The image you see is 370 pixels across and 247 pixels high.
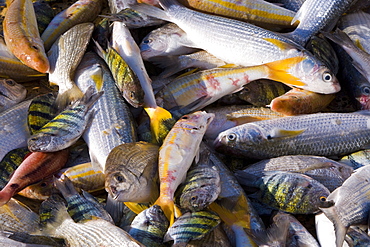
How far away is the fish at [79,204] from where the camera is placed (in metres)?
3.11

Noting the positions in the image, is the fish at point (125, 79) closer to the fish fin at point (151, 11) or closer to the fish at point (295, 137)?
the fish fin at point (151, 11)

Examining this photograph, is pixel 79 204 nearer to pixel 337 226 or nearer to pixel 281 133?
pixel 281 133

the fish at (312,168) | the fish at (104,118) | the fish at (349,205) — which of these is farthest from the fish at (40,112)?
the fish at (349,205)

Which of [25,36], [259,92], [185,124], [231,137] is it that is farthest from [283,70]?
[25,36]

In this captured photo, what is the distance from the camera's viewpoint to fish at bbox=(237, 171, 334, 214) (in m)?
3.27

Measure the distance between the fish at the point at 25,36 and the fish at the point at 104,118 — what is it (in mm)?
366

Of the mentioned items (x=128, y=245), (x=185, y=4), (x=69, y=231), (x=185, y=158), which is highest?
(x=185, y=4)

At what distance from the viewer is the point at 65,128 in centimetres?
346

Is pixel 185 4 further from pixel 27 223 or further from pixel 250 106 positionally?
pixel 27 223

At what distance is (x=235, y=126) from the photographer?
3.88 m

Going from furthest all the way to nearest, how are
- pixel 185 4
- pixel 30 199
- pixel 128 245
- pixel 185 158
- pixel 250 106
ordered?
1. pixel 185 4
2. pixel 250 106
3. pixel 30 199
4. pixel 185 158
5. pixel 128 245

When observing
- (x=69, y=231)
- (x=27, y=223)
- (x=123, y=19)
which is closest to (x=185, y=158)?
(x=69, y=231)

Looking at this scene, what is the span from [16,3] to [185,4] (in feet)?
5.54

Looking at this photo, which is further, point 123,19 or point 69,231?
point 123,19
